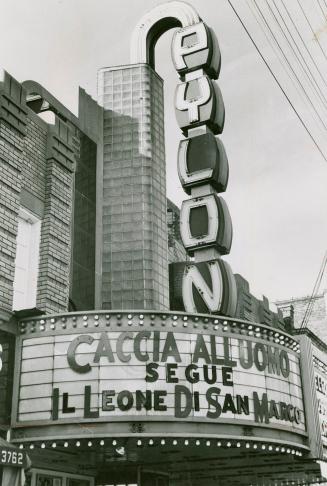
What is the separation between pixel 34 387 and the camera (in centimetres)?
1238

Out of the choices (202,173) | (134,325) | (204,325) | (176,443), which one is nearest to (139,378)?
(134,325)

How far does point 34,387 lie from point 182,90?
10.2m

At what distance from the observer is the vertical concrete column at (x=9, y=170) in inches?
508

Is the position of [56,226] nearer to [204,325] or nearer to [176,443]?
[204,325]

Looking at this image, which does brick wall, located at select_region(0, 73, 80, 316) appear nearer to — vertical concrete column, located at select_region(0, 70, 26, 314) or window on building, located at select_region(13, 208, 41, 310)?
vertical concrete column, located at select_region(0, 70, 26, 314)

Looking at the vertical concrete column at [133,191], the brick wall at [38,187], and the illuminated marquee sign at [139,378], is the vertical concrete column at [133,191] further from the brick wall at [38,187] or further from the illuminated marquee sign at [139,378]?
the illuminated marquee sign at [139,378]

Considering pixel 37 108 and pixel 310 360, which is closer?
pixel 310 360

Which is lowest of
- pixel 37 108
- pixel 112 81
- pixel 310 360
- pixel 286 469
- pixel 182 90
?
pixel 286 469

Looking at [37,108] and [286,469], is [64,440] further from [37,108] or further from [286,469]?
[37,108]

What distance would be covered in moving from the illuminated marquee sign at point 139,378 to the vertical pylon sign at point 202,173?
2798 millimetres

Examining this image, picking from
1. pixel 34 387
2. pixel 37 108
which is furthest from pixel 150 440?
pixel 37 108

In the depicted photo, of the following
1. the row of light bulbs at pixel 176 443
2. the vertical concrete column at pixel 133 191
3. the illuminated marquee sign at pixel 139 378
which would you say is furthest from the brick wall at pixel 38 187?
the vertical concrete column at pixel 133 191

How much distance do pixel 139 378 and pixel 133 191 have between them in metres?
9.10

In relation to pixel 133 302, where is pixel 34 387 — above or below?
below
